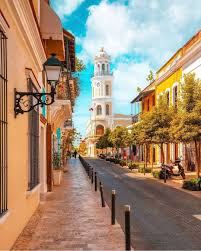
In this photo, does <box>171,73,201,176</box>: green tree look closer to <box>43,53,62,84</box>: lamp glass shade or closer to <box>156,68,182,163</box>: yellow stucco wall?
<box>43,53,62,84</box>: lamp glass shade

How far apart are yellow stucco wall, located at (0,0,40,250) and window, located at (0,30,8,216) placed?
25 centimetres

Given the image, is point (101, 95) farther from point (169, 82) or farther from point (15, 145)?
point (15, 145)

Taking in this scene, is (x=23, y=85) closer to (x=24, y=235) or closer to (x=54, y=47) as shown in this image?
(x=24, y=235)

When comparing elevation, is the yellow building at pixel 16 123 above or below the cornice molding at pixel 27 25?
below

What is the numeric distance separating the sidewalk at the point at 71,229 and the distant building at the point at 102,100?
82348 millimetres

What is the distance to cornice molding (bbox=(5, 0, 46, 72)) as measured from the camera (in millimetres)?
7280

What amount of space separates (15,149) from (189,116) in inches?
488

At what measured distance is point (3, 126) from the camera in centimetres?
632

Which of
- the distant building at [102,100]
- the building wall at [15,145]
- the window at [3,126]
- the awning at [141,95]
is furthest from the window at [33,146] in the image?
the distant building at [102,100]

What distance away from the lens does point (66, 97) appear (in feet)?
67.4

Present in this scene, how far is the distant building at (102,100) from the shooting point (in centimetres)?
9519

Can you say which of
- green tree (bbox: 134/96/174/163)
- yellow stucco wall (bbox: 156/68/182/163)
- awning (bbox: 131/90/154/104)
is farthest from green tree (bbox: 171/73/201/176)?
awning (bbox: 131/90/154/104)

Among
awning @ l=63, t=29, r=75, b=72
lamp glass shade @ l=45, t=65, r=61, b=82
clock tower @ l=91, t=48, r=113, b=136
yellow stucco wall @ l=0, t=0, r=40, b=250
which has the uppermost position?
clock tower @ l=91, t=48, r=113, b=136

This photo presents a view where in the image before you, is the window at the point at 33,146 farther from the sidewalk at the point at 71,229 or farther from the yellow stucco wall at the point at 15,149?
the sidewalk at the point at 71,229
